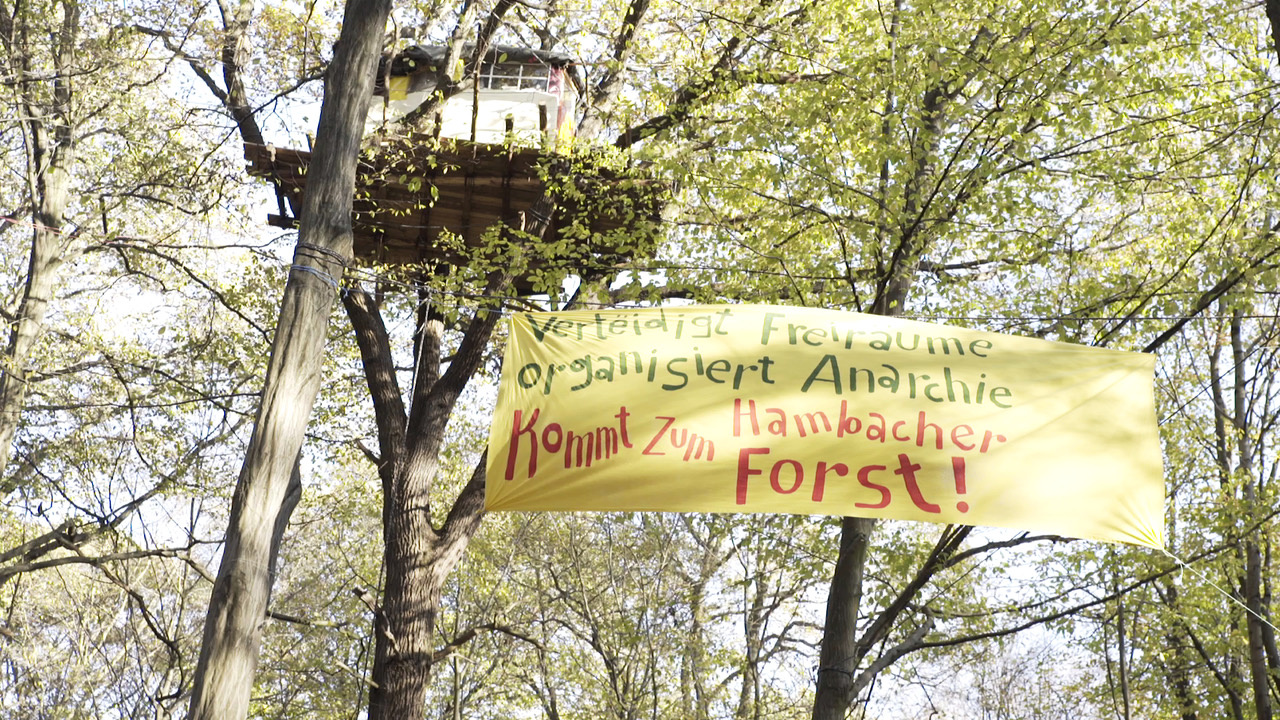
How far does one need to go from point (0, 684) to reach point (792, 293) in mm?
19122

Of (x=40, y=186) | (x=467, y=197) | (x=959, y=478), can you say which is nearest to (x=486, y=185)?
(x=467, y=197)

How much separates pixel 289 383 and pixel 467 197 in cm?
598

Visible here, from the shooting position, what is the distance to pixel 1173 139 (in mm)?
9039

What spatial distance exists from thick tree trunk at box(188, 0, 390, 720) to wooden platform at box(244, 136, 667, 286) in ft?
11.9

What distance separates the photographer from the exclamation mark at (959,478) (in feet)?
16.2

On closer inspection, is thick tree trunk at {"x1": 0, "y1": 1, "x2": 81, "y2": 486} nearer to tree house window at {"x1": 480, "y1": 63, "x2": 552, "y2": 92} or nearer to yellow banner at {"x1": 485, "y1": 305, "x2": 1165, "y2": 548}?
tree house window at {"x1": 480, "y1": 63, "x2": 552, "y2": 92}

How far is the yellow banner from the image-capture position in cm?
498

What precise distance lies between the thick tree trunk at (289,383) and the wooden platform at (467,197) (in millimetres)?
3614

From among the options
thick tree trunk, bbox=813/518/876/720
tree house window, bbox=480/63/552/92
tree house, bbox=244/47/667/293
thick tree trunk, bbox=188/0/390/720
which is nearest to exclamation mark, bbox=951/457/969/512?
thick tree trunk, bbox=188/0/390/720

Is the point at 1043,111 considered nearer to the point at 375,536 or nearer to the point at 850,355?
the point at 850,355

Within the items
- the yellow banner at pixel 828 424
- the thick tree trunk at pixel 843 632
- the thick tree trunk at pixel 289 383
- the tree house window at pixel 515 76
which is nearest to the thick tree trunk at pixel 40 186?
the tree house window at pixel 515 76

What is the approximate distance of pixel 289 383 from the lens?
552 centimetres

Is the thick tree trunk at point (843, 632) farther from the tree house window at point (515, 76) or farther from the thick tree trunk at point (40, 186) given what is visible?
the thick tree trunk at point (40, 186)

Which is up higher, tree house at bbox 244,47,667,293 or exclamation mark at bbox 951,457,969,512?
tree house at bbox 244,47,667,293
